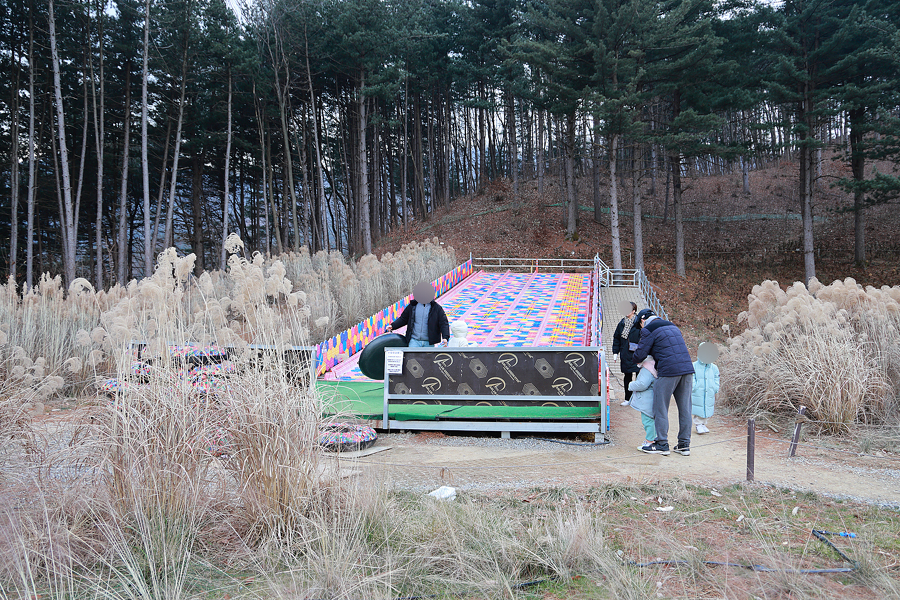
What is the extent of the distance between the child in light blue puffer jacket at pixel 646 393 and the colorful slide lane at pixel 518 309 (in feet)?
12.0

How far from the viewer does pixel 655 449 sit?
19.0 ft

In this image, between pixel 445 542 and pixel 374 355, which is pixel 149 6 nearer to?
pixel 374 355

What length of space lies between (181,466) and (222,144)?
2696cm

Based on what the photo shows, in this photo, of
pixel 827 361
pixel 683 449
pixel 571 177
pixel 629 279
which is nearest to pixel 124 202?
pixel 571 177

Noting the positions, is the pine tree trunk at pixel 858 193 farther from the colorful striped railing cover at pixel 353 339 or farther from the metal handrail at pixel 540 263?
the colorful striped railing cover at pixel 353 339

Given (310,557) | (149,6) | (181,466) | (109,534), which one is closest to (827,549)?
(310,557)

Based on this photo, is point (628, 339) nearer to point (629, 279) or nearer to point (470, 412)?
point (470, 412)

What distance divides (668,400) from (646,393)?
239 mm

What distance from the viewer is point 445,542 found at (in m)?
3.23

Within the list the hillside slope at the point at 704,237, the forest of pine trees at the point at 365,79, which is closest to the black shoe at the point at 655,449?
the hillside slope at the point at 704,237

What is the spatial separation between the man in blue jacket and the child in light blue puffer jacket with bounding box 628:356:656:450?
8 centimetres

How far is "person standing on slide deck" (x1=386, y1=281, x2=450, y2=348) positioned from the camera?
750 cm

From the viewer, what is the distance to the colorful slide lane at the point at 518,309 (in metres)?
11.9

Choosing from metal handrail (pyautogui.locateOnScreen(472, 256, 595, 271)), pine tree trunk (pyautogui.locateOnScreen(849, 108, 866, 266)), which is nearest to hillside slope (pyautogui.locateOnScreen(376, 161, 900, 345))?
pine tree trunk (pyautogui.locateOnScreen(849, 108, 866, 266))
